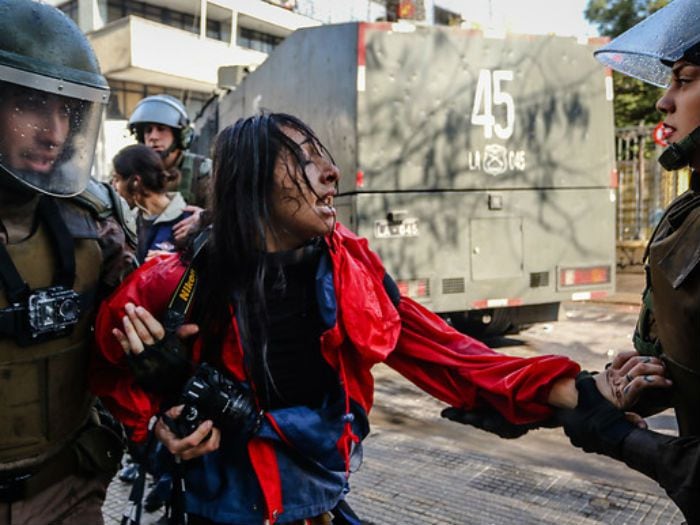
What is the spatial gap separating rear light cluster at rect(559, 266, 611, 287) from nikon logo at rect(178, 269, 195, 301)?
586 centimetres

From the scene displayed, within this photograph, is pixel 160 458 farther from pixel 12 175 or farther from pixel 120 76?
pixel 120 76

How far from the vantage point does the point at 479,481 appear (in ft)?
12.4

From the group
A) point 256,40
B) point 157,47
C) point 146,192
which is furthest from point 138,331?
point 157,47

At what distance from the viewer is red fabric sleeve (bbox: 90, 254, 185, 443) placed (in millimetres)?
1748

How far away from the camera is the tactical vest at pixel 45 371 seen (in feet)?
5.57

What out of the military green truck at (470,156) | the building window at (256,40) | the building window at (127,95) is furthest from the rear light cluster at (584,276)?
the building window at (127,95)

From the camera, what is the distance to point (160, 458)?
5.96 ft

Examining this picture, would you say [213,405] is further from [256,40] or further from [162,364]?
[256,40]

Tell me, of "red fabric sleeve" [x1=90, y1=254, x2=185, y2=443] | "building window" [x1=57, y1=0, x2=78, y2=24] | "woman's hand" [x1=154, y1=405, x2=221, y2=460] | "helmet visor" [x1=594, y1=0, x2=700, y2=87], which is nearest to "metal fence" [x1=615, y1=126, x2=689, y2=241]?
"helmet visor" [x1=594, y1=0, x2=700, y2=87]

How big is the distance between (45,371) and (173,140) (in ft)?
11.1

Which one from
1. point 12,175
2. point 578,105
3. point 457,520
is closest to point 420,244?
point 578,105

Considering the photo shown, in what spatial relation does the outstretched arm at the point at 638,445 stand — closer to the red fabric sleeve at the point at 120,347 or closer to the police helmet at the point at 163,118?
the red fabric sleeve at the point at 120,347

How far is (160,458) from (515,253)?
5425 mm

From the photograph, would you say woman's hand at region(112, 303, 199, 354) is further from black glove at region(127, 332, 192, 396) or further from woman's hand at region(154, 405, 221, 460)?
woman's hand at region(154, 405, 221, 460)
